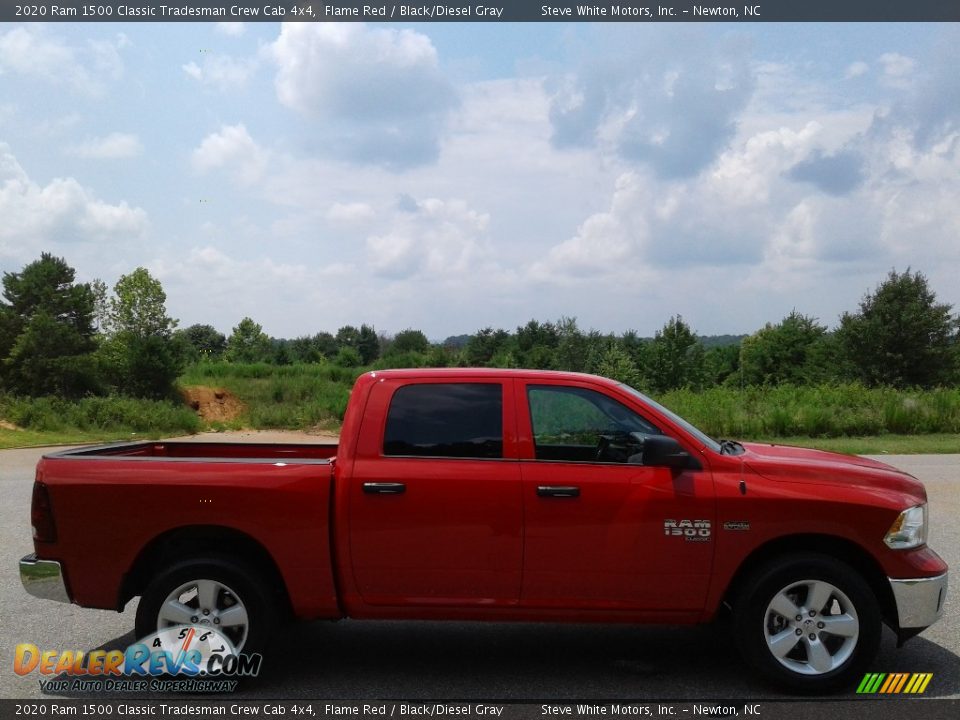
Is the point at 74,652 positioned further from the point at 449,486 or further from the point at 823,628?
the point at 823,628

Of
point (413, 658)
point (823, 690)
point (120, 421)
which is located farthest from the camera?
point (120, 421)

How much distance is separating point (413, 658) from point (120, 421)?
1051 inches

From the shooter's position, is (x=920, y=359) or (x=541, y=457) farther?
(x=920, y=359)

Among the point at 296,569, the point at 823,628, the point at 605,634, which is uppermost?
the point at 296,569

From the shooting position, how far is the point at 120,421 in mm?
29359

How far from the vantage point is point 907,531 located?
4.96 meters

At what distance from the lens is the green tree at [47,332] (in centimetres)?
3544

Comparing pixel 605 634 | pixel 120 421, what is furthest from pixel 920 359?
pixel 605 634

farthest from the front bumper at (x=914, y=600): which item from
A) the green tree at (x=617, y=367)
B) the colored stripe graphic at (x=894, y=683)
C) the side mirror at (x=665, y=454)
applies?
the green tree at (x=617, y=367)

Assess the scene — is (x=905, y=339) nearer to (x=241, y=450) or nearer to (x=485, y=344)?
(x=485, y=344)

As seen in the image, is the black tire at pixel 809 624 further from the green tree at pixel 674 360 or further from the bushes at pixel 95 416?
the green tree at pixel 674 360

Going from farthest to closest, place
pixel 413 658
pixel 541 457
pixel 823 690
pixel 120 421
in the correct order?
pixel 120 421
pixel 413 658
pixel 541 457
pixel 823 690

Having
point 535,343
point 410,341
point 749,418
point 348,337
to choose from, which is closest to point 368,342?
point 348,337

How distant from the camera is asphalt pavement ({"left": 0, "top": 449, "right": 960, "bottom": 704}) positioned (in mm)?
4906
